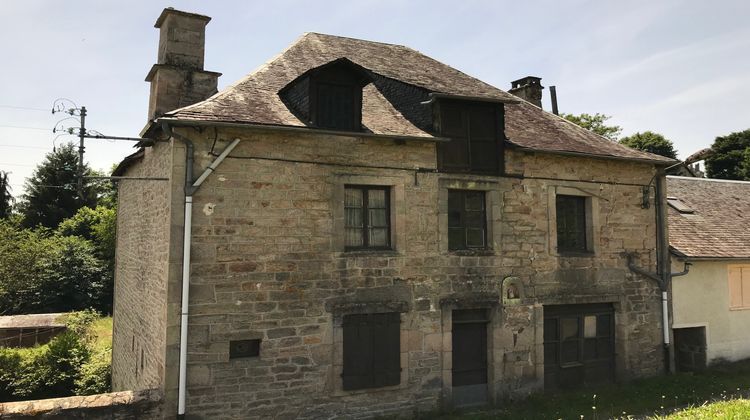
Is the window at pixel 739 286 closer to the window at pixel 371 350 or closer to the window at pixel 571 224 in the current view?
the window at pixel 571 224

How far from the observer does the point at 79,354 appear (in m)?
15.1

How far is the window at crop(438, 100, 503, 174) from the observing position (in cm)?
1013

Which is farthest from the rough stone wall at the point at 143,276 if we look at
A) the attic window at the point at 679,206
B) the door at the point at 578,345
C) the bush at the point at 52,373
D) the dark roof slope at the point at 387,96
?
the attic window at the point at 679,206

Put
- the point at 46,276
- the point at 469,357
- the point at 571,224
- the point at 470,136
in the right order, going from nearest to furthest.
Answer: the point at 469,357
the point at 470,136
the point at 571,224
the point at 46,276

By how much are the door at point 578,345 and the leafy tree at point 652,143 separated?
30163 mm

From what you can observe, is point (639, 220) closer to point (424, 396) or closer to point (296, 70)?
point (424, 396)

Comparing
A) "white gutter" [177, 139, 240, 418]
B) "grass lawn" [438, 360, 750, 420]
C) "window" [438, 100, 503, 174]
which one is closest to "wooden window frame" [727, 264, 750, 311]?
"grass lawn" [438, 360, 750, 420]

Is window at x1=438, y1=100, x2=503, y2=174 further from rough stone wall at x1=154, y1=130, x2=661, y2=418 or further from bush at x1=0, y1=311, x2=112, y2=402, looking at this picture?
bush at x1=0, y1=311, x2=112, y2=402

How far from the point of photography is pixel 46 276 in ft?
87.7

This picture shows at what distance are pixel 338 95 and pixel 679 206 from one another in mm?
11039

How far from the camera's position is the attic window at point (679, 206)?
48.7 ft

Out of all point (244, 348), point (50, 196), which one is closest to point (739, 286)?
point (244, 348)

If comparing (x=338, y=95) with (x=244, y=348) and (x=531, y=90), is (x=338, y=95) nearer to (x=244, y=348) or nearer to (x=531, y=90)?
A: (x=244, y=348)

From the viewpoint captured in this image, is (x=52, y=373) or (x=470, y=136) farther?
(x=52, y=373)
